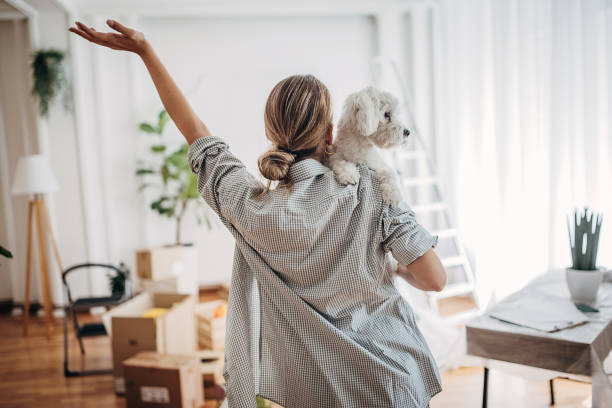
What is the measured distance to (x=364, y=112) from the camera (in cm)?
112

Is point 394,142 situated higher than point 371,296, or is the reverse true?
point 394,142

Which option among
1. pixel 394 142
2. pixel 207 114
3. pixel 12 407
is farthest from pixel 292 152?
pixel 207 114

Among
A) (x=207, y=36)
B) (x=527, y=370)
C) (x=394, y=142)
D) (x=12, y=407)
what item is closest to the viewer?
(x=394, y=142)

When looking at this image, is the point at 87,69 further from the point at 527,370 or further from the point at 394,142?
the point at 527,370

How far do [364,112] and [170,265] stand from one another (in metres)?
2.93

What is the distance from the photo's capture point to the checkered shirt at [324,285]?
0.82m

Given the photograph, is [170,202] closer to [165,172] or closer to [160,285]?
[165,172]

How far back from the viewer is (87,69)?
13.0 ft

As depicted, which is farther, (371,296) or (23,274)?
(23,274)

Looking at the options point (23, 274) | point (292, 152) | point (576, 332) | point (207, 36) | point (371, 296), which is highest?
point (207, 36)

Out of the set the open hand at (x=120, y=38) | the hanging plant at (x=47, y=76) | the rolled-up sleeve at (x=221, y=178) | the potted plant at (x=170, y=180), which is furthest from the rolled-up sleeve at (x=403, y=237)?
the hanging plant at (x=47, y=76)

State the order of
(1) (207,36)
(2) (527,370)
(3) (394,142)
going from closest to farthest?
(3) (394,142) < (2) (527,370) < (1) (207,36)

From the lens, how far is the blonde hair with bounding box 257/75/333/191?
83 centimetres

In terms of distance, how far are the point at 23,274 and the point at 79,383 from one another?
6.74 feet
